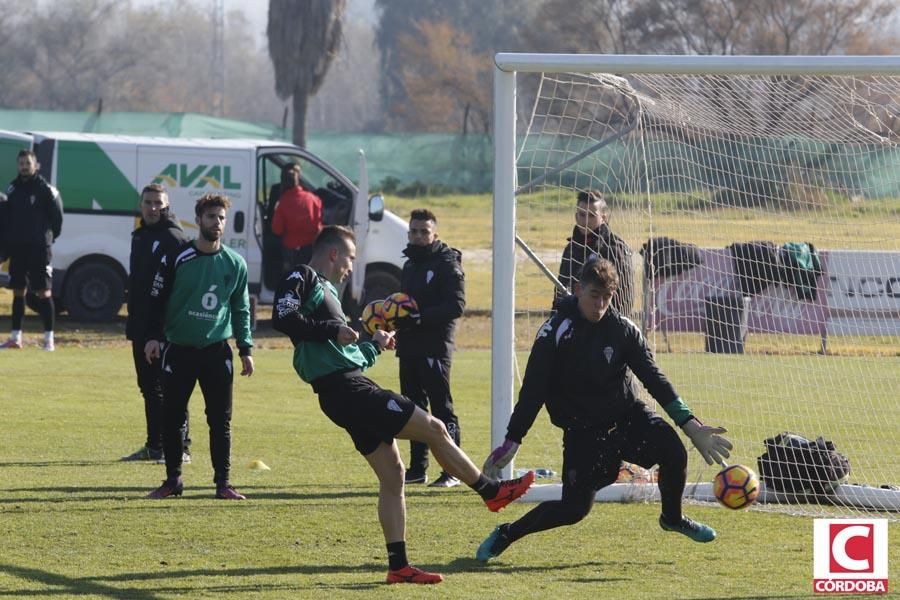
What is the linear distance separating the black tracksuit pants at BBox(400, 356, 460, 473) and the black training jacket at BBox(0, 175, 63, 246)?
→ 705 centimetres

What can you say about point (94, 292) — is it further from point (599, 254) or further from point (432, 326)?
point (599, 254)

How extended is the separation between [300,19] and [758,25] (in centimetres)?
1655

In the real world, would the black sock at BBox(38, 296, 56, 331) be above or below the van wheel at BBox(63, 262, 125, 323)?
below

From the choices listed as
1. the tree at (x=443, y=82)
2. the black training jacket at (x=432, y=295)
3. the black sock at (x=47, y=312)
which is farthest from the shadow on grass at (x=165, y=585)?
the tree at (x=443, y=82)

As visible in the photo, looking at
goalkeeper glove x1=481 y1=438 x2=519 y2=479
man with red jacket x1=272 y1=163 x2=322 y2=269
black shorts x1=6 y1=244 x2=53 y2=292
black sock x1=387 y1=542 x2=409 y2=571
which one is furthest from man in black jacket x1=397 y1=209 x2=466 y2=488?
man with red jacket x1=272 y1=163 x2=322 y2=269

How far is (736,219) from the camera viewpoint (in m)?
13.7

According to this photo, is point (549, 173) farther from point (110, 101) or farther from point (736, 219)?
point (110, 101)

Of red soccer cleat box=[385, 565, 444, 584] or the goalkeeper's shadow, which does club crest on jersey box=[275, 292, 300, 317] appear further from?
the goalkeeper's shadow

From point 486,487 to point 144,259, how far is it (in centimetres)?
361

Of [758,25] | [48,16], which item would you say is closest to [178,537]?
[758,25]

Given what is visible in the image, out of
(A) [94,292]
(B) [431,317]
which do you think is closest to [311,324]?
(B) [431,317]

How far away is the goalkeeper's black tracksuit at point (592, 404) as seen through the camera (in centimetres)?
713

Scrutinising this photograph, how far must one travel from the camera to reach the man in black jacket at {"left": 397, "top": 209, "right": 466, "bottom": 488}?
32.2ft

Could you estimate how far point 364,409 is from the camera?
23.2 ft
